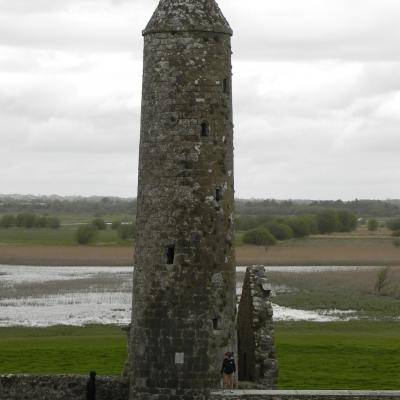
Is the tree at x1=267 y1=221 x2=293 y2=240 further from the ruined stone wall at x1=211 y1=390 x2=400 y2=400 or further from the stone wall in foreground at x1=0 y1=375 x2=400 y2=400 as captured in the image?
the ruined stone wall at x1=211 y1=390 x2=400 y2=400

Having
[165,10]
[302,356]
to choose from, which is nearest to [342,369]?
[302,356]

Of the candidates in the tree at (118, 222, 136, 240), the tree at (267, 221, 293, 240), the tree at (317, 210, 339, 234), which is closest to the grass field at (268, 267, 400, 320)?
the tree at (267, 221, 293, 240)

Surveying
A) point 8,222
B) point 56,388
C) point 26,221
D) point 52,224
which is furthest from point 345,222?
point 56,388

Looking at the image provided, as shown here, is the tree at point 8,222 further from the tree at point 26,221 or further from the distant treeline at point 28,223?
the tree at point 26,221

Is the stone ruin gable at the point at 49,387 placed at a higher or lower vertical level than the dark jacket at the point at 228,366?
lower

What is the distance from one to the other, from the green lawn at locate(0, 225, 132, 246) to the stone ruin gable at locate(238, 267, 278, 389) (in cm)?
7069

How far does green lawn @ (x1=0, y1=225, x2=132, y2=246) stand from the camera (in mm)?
93938

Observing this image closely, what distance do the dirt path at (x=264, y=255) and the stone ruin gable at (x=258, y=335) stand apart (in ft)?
176

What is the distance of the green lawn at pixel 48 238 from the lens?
93938 mm

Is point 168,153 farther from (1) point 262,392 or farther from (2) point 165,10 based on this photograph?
(1) point 262,392

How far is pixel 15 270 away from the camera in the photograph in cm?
7119

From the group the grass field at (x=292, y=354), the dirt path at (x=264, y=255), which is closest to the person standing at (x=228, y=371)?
the grass field at (x=292, y=354)

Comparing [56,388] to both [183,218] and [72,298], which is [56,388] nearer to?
[183,218]

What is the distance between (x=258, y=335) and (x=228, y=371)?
2.27 m
